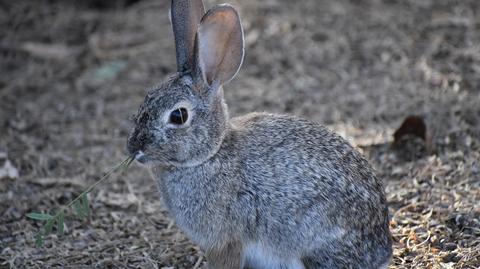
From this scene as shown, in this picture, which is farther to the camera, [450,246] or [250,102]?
[250,102]

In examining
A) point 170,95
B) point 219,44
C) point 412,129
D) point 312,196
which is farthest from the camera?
point 412,129

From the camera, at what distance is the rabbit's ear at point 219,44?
5.06 meters

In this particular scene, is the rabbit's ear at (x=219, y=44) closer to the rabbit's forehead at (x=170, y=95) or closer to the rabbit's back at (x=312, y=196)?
the rabbit's forehead at (x=170, y=95)

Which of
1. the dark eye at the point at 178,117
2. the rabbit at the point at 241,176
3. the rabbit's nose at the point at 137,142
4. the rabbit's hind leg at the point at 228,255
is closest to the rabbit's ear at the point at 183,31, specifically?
the rabbit at the point at 241,176

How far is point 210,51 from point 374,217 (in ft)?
5.19

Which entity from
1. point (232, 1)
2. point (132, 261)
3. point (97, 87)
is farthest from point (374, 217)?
point (232, 1)

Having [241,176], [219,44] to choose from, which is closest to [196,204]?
[241,176]

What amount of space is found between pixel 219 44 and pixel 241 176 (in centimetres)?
92

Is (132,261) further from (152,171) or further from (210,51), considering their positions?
(210,51)

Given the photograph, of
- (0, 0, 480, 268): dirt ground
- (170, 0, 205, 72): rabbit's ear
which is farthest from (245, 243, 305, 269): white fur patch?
(170, 0, 205, 72): rabbit's ear

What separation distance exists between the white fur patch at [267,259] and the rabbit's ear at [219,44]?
1.16 meters

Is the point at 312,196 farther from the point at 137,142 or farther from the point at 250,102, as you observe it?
the point at 250,102

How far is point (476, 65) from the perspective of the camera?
830cm

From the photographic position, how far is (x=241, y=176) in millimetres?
5047
